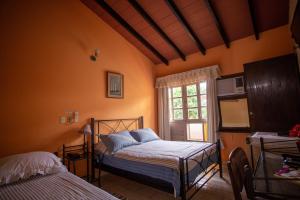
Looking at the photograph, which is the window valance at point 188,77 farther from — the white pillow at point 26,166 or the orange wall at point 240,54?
the white pillow at point 26,166

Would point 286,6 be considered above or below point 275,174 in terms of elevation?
above

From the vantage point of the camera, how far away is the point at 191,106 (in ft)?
14.7

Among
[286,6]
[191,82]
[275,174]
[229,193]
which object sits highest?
[286,6]

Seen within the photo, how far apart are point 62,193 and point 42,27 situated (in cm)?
276

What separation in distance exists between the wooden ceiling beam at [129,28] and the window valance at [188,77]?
56 centimetres

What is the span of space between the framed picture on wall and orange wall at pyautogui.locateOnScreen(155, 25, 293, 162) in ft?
5.92

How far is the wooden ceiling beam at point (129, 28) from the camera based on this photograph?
11.3 feet

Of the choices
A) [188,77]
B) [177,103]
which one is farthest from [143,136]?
[188,77]

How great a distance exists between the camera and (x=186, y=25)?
3.54 m

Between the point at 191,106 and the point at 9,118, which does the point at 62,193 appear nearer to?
the point at 9,118

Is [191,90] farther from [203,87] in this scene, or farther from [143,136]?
[143,136]

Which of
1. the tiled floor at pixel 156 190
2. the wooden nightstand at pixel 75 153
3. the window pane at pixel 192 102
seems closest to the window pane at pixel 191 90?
the window pane at pixel 192 102

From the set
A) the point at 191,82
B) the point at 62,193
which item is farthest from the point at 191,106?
the point at 62,193

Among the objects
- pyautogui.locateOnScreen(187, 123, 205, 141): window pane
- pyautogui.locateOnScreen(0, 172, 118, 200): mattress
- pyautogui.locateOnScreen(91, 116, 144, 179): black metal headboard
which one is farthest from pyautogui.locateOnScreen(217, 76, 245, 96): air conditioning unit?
pyautogui.locateOnScreen(0, 172, 118, 200): mattress
